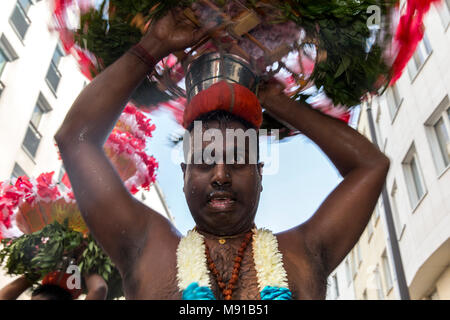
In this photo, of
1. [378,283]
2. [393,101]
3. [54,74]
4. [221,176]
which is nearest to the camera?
[221,176]

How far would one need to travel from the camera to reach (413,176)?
12.0 metres

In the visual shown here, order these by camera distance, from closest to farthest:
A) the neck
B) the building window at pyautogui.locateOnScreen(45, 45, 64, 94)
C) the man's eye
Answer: the man's eye
the neck
the building window at pyautogui.locateOnScreen(45, 45, 64, 94)

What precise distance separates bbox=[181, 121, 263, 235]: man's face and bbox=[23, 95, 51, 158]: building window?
37.6ft

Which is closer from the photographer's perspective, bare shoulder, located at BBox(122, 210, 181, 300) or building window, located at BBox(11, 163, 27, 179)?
bare shoulder, located at BBox(122, 210, 181, 300)

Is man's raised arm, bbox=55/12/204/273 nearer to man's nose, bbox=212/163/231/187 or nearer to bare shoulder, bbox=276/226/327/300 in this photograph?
man's nose, bbox=212/163/231/187

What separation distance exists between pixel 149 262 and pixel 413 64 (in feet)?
36.6

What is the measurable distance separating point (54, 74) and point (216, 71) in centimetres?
1353

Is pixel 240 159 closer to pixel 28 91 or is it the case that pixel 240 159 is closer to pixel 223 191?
pixel 223 191

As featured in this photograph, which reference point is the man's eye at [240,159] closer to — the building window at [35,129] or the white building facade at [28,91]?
the white building facade at [28,91]

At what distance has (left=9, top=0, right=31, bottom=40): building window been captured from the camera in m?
11.5

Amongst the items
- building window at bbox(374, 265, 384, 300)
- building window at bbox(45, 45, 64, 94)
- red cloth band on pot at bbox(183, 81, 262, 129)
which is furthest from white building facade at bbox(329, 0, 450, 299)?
building window at bbox(45, 45, 64, 94)

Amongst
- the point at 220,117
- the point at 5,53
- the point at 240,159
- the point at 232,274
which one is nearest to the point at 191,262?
the point at 232,274
